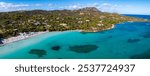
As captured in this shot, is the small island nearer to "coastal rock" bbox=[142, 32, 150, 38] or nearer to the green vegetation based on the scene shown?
the green vegetation

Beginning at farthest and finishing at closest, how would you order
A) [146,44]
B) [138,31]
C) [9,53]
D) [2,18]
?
[138,31], [146,44], [2,18], [9,53]

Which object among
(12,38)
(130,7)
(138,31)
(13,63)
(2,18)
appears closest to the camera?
(13,63)

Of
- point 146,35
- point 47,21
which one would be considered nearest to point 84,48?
point 47,21

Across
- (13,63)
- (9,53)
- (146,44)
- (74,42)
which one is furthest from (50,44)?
(13,63)

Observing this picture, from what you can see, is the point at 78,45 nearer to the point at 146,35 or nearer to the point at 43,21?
the point at 43,21

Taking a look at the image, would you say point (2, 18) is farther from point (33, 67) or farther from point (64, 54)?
point (33, 67)

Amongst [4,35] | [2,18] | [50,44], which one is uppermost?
[2,18]

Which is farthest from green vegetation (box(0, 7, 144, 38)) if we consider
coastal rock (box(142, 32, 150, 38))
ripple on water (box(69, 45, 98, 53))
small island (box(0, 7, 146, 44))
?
coastal rock (box(142, 32, 150, 38))
